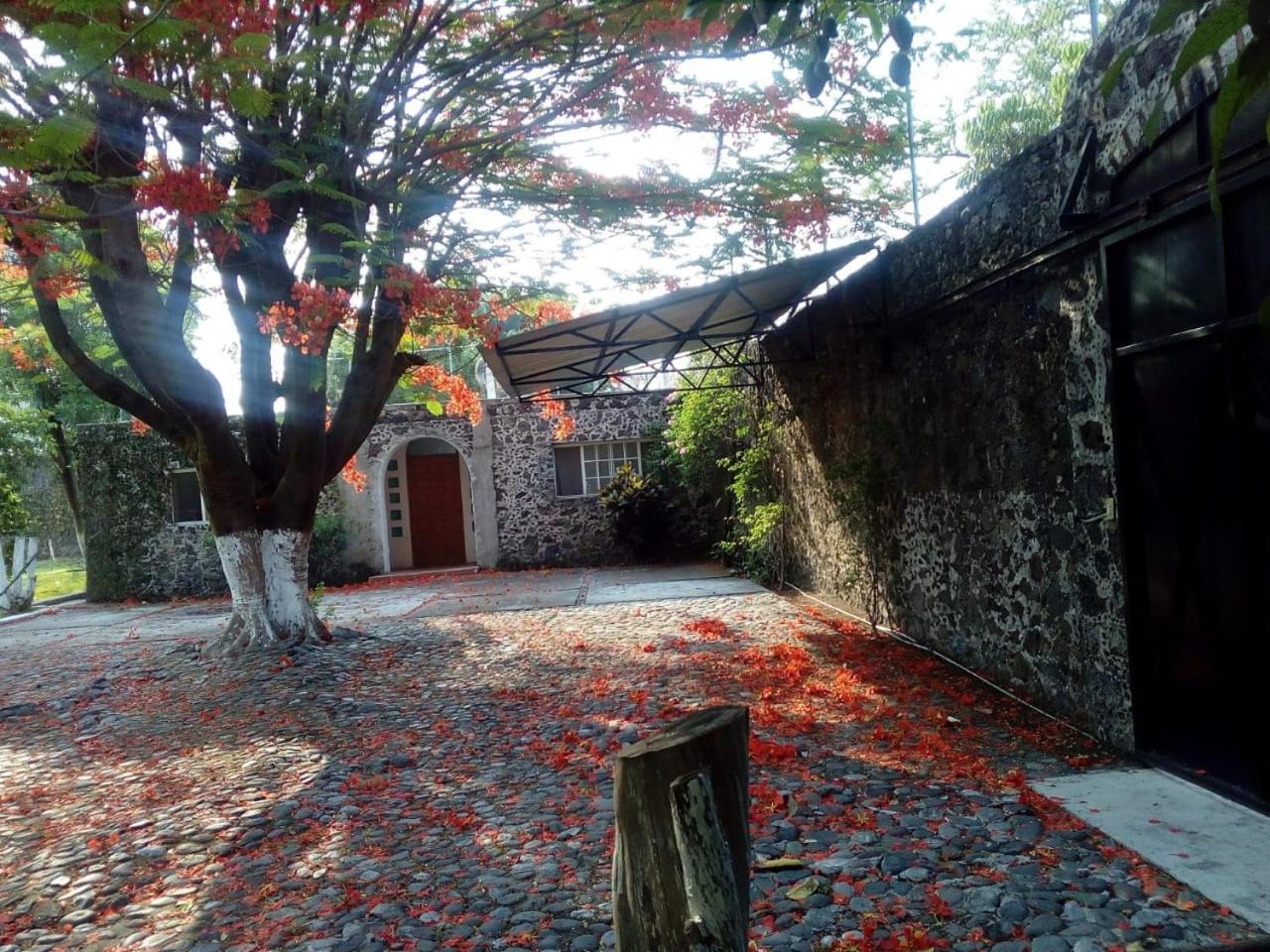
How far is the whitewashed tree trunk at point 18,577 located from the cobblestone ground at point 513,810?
7.97 metres

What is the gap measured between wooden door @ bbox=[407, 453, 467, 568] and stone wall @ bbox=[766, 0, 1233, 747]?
11381 mm

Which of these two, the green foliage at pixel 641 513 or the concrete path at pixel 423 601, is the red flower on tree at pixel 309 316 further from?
the green foliage at pixel 641 513

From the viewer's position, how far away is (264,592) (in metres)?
8.48

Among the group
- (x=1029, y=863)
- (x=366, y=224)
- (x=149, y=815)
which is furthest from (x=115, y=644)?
(x=1029, y=863)

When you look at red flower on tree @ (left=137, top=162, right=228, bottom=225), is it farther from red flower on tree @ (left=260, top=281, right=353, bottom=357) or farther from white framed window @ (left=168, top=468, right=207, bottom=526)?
white framed window @ (left=168, top=468, right=207, bottom=526)

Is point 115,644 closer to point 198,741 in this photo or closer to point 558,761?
point 198,741

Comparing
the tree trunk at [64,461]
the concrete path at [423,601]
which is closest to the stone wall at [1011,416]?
the concrete path at [423,601]

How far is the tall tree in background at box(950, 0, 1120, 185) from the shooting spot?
20.5 metres

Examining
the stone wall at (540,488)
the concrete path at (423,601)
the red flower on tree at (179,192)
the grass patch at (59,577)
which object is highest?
the red flower on tree at (179,192)

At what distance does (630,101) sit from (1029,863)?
235 inches

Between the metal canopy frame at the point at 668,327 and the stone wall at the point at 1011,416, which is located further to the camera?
the metal canopy frame at the point at 668,327

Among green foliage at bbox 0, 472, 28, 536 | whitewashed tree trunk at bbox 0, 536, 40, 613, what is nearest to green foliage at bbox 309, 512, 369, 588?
whitewashed tree trunk at bbox 0, 536, 40, 613

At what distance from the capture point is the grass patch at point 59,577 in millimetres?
18692

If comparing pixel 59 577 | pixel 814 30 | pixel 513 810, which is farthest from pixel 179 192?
pixel 59 577
